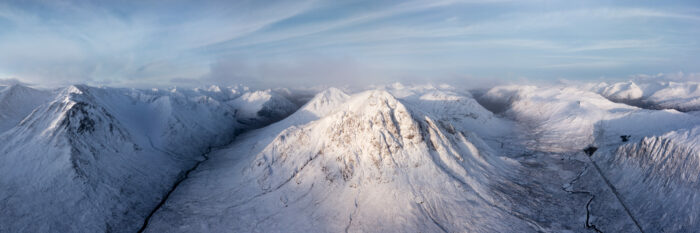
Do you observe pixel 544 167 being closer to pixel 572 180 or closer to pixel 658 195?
pixel 572 180

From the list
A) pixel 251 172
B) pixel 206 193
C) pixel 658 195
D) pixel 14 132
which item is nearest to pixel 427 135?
pixel 658 195

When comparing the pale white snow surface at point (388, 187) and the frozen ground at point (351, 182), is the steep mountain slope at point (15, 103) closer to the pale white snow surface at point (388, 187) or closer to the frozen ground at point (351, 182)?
the frozen ground at point (351, 182)

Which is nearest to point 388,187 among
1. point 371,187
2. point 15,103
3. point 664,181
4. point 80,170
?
point 371,187

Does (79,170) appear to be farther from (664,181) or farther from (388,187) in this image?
(664,181)

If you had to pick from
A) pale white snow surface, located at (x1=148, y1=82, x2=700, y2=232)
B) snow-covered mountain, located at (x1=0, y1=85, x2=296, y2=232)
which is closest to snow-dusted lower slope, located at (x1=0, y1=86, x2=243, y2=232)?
snow-covered mountain, located at (x1=0, y1=85, x2=296, y2=232)

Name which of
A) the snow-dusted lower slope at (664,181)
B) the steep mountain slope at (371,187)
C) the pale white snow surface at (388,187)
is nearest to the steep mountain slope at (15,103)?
the pale white snow surface at (388,187)
